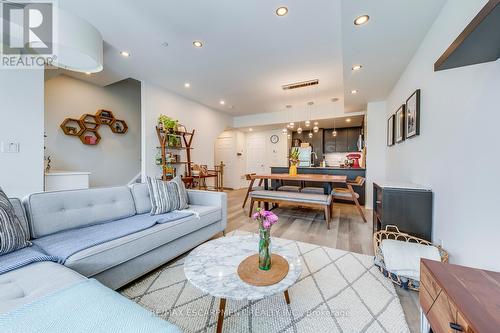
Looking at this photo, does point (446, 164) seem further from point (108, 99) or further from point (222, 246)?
point (108, 99)

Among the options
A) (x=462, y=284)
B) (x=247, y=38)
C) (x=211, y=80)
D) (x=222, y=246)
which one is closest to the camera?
(x=462, y=284)

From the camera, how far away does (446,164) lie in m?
1.66

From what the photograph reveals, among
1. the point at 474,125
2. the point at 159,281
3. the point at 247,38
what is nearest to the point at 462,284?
the point at 474,125

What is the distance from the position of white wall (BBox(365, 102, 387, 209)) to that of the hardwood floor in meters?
0.91

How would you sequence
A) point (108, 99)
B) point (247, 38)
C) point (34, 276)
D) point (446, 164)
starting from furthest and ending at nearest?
point (108, 99)
point (247, 38)
point (446, 164)
point (34, 276)

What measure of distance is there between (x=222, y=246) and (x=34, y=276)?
1072 mm

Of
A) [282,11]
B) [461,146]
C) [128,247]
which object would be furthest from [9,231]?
[461,146]

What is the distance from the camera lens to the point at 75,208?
1.80 m

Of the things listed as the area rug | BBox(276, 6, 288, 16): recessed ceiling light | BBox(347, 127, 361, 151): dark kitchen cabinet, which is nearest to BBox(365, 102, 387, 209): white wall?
BBox(347, 127, 361, 151): dark kitchen cabinet

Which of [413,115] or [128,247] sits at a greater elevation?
[413,115]

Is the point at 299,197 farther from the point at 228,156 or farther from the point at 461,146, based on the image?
the point at 228,156

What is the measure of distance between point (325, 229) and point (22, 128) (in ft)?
14.3

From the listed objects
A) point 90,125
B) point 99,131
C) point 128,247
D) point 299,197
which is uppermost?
point 90,125

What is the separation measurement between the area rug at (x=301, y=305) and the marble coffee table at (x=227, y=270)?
158 millimetres
